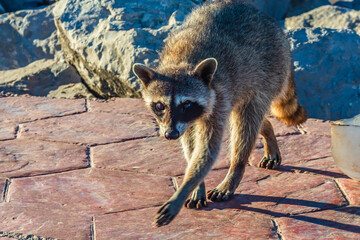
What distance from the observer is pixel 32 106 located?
5770mm

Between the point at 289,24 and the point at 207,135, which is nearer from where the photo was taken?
the point at 207,135

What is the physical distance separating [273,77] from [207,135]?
0.92 metres

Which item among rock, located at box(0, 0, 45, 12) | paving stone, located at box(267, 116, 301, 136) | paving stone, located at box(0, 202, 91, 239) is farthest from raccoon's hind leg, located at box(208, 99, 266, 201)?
rock, located at box(0, 0, 45, 12)

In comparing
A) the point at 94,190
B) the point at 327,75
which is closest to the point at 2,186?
the point at 94,190

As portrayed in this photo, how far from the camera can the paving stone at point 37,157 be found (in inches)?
173

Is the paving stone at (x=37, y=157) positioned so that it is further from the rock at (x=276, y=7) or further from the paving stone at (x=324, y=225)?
the rock at (x=276, y=7)

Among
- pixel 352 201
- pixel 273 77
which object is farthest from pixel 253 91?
pixel 352 201

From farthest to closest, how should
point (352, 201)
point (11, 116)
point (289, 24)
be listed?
point (289, 24)
point (11, 116)
point (352, 201)

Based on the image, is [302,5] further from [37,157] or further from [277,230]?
[277,230]

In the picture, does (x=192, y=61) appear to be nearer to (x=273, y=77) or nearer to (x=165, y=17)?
(x=273, y=77)

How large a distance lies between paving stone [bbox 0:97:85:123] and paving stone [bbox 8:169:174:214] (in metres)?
1.37

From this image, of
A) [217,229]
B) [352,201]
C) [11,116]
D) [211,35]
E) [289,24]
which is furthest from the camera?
[289,24]

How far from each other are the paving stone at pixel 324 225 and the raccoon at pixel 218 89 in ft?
1.94

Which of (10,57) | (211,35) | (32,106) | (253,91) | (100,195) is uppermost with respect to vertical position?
(211,35)
